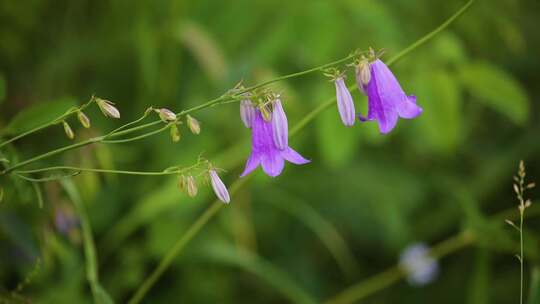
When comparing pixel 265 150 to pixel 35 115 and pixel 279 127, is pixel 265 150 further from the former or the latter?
pixel 35 115

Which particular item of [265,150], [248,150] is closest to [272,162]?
[265,150]

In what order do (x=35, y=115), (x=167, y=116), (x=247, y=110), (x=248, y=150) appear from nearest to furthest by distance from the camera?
(x=167, y=116) < (x=247, y=110) < (x=35, y=115) < (x=248, y=150)

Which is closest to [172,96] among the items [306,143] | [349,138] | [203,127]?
[203,127]

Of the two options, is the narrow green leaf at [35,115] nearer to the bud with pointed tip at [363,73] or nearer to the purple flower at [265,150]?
the purple flower at [265,150]

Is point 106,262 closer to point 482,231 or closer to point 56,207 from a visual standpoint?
point 56,207

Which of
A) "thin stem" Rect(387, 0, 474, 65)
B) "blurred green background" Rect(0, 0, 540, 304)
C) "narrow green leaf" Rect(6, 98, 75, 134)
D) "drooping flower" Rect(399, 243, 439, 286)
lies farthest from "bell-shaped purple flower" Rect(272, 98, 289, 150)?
"drooping flower" Rect(399, 243, 439, 286)

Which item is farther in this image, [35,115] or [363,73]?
[35,115]

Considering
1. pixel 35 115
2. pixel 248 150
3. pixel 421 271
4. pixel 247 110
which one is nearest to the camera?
pixel 247 110
